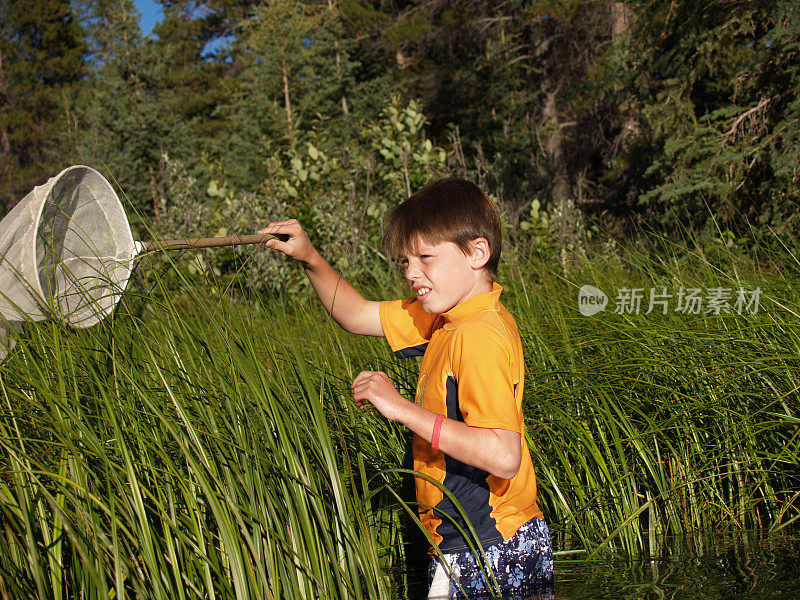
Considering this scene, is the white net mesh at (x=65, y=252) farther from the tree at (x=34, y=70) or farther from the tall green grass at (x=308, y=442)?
the tree at (x=34, y=70)

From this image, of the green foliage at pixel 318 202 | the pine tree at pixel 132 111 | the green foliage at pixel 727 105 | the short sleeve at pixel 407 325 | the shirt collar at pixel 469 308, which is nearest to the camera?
the shirt collar at pixel 469 308

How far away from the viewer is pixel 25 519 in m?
1.50

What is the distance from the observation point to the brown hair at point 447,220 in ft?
6.27

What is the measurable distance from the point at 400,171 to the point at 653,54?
3.97m

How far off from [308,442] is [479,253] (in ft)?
2.29

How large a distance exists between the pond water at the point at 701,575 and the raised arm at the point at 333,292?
1063 mm

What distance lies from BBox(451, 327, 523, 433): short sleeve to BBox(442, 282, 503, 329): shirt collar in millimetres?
127

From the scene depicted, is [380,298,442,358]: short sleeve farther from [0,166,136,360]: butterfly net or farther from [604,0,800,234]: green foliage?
[604,0,800,234]: green foliage

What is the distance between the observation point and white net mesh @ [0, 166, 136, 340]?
2.00 m

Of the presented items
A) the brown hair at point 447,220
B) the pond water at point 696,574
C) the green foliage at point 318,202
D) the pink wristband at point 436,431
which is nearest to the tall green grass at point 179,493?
the pink wristband at point 436,431

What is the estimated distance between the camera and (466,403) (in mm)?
1677

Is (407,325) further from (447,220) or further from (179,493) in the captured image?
(179,493)

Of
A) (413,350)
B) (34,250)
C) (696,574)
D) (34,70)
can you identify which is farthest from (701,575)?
(34,70)

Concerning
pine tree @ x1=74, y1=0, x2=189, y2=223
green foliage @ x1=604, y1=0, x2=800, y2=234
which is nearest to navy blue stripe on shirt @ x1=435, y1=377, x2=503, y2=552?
green foliage @ x1=604, y1=0, x2=800, y2=234
